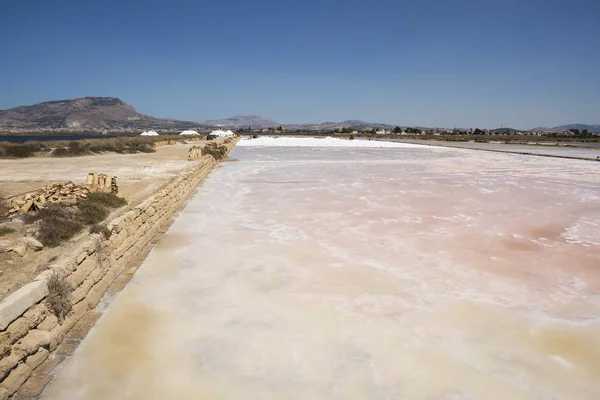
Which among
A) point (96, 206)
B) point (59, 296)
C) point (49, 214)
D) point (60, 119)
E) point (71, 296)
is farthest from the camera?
point (60, 119)

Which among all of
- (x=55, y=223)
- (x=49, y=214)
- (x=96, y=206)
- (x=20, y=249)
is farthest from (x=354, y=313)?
(x=96, y=206)

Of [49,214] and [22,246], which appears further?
[49,214]

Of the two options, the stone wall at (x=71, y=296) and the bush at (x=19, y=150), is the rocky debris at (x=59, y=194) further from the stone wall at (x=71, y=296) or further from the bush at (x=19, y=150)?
the bush at (x=19, y=150)

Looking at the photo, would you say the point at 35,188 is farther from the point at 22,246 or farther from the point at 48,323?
the point at 48,323

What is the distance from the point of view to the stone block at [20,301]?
295 cm

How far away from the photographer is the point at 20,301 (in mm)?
3148

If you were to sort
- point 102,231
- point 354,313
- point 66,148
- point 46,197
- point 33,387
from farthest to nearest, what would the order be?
point 66,148 < point 46,197 < point 102,231 < point 354,313 < point 33,387

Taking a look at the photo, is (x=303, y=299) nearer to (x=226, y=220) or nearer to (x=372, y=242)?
(x=372, y=242)

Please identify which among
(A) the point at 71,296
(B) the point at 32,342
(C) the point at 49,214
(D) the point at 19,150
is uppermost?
(D) the point at 19,150

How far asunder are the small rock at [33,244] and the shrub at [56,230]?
0.20 metres

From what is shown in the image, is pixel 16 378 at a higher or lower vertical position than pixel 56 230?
lower

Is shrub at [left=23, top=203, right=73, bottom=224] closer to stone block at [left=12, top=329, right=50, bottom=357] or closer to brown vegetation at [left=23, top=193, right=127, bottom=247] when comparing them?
brown vegetation at [left=23, top=193, right=127, bottom=247]

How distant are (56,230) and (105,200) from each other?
2542 mm

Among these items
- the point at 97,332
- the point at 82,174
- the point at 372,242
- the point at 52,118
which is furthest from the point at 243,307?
the point at 52,118
